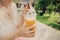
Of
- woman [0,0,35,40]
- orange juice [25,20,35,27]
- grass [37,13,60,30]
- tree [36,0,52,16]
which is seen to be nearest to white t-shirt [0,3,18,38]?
woman [0,0,35,40]

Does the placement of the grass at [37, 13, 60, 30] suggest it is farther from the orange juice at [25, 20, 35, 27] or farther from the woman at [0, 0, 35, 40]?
the orange juice at [25, 20, 35, 27]

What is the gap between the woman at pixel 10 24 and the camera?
2.65 feet

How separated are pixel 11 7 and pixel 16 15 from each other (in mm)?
50

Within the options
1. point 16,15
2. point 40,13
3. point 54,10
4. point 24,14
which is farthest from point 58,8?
point 24,14

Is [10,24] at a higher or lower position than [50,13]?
higher

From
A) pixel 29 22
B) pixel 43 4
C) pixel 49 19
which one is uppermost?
pixel 29 22

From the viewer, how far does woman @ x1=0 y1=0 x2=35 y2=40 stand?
81 centimetres

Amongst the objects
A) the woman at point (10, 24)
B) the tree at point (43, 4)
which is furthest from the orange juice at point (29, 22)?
the tree at point (43, 4)

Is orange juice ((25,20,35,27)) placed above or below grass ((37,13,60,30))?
above

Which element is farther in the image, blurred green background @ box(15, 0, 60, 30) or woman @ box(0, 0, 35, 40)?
blurred green background @ box(15, 0, 60, 30)

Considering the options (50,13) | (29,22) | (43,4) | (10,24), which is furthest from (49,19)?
(29,22)

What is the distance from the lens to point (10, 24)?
3.01 feet

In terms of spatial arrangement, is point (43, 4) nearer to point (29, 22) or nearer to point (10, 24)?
point (10, 24)

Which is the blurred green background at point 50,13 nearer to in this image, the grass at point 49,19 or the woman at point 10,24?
the grass at point 49,19
